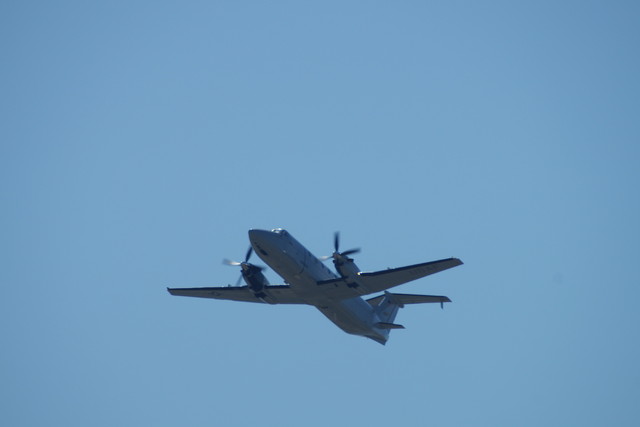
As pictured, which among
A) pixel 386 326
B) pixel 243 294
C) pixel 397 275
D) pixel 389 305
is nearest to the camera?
pixel 397 275

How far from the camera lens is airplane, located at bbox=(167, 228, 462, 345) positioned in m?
40.2

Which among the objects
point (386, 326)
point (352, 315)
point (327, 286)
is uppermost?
point (327, 286)

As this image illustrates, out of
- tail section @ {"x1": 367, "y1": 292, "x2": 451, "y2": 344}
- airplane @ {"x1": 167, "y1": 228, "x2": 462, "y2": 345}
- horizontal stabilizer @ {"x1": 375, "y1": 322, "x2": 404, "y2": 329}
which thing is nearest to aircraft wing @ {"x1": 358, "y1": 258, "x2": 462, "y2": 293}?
airplane @ {"x1": 167, "y1": 228, "x2": 462, "y2": 345}

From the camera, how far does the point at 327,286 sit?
42156 millimetres

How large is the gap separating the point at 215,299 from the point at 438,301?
12.6m

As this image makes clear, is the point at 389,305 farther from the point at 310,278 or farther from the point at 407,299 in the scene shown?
the point at 310,278

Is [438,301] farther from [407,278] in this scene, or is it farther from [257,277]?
[257,277]

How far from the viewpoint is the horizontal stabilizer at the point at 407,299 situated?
45013 millimetres

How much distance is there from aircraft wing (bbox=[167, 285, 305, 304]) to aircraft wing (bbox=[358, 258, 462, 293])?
4.31 m

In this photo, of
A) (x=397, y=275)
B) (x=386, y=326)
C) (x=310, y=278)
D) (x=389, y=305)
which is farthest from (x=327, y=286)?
(x=389, y=305)

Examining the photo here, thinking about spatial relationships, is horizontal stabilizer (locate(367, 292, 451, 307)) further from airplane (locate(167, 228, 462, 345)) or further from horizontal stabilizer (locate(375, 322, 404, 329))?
horizontal stabilizer (locate(375, 322, 404, 329))

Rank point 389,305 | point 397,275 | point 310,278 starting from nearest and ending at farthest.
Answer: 1. point 397,275
2. point 310,278
3. point 389,305

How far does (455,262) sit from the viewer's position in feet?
129

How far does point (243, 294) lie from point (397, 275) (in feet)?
31.7
